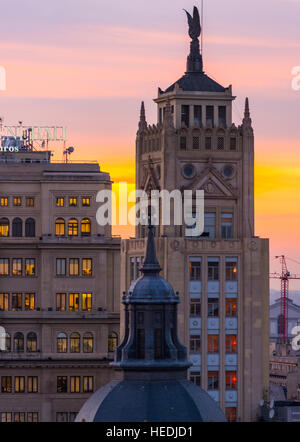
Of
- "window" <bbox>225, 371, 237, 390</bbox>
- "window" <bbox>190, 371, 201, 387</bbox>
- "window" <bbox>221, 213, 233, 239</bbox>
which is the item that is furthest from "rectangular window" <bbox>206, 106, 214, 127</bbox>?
"window" <bbox>190, 371, 201, 387</bbox>

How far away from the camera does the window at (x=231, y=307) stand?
184 metres

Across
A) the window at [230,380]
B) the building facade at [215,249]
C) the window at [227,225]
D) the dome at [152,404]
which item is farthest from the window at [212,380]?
the dome at [152,404]

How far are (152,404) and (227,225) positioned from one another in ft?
127

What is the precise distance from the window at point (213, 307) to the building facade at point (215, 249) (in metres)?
0.08

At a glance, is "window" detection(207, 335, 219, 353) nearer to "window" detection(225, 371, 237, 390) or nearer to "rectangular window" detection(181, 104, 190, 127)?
"window" detection(225, 371, 237, 390)

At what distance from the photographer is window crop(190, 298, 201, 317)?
183 metres

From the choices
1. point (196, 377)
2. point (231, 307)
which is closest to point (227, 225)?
point (231, 307)

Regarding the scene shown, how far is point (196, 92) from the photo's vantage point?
186375 mm

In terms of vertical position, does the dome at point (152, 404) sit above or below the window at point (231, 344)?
below

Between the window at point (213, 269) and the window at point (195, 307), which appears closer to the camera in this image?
the window at point (195, 307)

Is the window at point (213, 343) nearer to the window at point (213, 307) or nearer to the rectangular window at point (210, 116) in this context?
the window at point (213, 307)

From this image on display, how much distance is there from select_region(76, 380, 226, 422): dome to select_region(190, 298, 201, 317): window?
2954 centimetres
